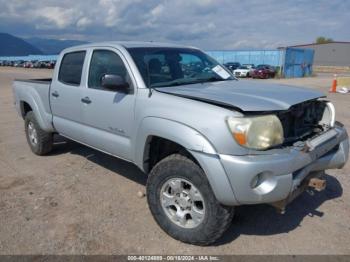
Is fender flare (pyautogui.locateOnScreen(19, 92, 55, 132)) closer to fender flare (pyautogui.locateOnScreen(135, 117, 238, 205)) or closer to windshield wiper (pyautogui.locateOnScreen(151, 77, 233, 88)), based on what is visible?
windshield wiper (pyautogui.locateOnScreen(151, 77, 233, 88))

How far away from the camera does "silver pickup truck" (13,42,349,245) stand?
2.80 m

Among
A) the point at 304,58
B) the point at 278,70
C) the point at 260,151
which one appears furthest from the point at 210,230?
the point at 304,58

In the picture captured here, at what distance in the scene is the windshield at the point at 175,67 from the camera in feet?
12.6

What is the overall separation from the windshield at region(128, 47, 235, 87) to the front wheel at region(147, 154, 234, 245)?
102 centimetres

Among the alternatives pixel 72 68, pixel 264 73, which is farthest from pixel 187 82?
pixel 264 73

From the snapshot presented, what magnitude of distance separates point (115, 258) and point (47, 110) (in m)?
3.11

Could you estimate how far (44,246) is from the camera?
3.19 m

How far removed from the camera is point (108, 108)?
3.98 meters

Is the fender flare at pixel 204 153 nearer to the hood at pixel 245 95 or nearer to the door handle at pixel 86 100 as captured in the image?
the hood at pixel 245 95

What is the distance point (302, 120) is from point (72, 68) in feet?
10.4

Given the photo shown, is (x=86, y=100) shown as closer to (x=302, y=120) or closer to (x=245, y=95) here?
(x=245, y=95)

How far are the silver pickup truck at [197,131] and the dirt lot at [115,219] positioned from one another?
36cm

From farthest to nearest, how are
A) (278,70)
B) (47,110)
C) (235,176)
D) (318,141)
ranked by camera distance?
(278,70)
(47,110)
(318,141)
(235,176)

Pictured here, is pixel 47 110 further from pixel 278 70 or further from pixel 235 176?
pixel 278 70
